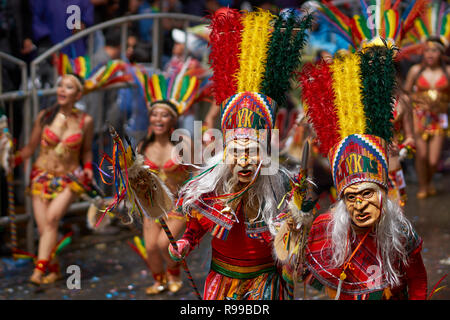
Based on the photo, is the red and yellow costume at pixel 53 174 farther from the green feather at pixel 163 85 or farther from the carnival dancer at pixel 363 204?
the carnival dancer at pixel 363 204

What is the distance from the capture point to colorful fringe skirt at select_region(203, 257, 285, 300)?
14.4ft

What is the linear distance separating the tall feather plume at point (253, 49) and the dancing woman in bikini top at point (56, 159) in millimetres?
2627

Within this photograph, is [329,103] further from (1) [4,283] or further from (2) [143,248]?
(1) [4,283]

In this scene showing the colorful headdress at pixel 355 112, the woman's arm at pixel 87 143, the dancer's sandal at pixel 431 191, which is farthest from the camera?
the dancer's sandal at pixel 431 191

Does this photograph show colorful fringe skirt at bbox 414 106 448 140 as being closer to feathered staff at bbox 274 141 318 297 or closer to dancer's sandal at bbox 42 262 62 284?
dancer's sandal at bbox 42 262 62 284

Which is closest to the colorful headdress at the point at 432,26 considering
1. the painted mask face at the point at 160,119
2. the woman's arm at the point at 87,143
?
the painted mask face at the point at 160,119

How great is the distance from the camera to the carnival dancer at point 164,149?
6203 mm

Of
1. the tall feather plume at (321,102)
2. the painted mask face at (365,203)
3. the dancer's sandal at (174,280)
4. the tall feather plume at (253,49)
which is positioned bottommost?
the dancer's sandal at (174,280)

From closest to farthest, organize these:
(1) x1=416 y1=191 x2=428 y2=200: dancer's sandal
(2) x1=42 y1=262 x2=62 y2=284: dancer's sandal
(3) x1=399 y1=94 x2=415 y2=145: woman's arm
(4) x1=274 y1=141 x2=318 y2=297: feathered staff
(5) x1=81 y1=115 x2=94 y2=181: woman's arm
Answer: (4) x1=274 y1=141 x2=318 y2=297: feathered staff, (3) x1=399 y1=94 x2=415 y2=145: woman's arm, (2) x1=42 y1=262 x2=62 y2=284: dancer's sandal, (5) x1=81 y1=115 x2=94 y2=181: woman's arm, (1) x1=416 y1=191 x2=428 y2=200: dancer's sandal

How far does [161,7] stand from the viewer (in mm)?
9344

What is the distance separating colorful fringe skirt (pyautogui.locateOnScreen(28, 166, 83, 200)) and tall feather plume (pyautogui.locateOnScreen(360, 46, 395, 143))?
3.24 meters

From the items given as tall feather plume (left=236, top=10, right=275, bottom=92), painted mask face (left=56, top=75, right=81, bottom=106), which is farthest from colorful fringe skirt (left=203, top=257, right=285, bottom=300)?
painted mask face (left=56, top=75, right=81, bottom=106)

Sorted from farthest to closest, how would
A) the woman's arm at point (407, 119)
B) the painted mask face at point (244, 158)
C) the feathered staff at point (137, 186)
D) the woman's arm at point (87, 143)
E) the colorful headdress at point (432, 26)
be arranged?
Result: the colorful headdress at point (432, 26)
the woman's arm at point (87, 143)
the woman's arm at point (407, 119)
the painted mask face at point (244, 158)
the feathered staff at point (137, 186)
